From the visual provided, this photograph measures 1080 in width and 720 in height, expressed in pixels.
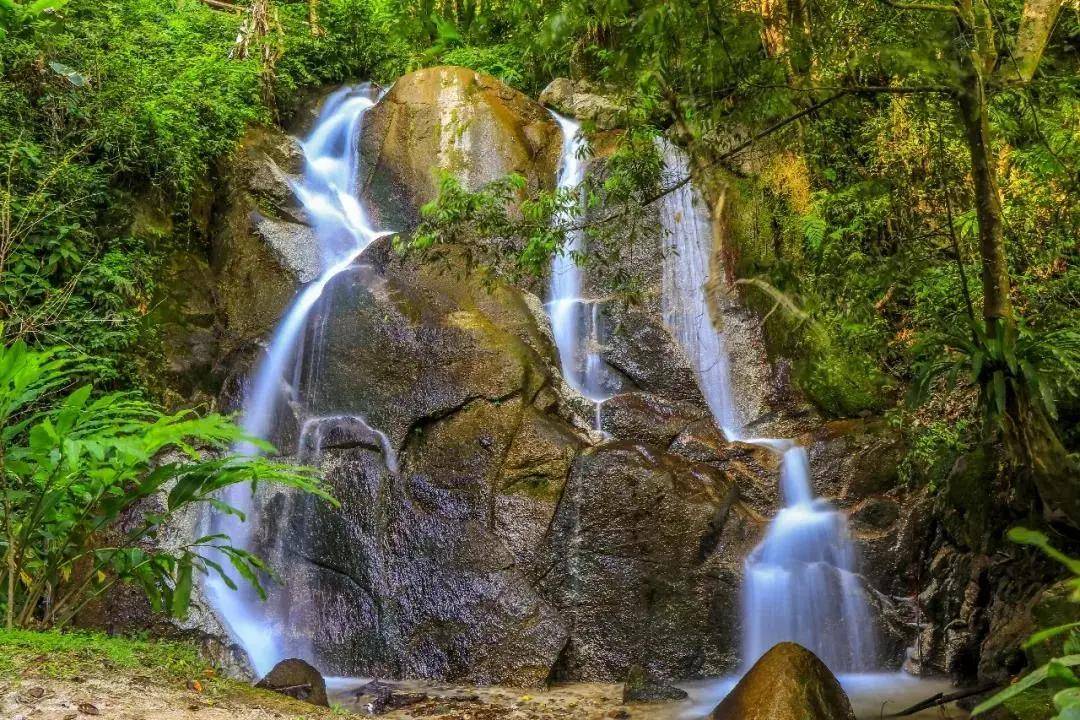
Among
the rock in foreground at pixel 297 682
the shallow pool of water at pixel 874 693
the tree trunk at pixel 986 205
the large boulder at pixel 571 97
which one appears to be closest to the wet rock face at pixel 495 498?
the shallow pool of water at pixel 874 693

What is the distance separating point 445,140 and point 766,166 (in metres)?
4.55

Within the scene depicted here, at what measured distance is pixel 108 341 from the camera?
8.68 metres

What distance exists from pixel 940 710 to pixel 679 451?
3.66 meters

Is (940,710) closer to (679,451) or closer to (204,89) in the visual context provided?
(679,451)

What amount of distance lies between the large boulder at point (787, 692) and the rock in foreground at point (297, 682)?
2.81 metres

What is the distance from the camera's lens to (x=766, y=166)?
10602 mm

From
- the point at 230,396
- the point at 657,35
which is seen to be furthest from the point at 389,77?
the point at 657,35

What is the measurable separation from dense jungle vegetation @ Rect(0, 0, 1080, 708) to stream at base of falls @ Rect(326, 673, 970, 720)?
56.7 inches

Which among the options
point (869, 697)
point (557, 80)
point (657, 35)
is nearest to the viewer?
point (657, 35)

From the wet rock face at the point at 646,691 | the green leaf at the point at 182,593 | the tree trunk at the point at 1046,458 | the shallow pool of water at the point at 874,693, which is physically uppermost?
the tree trunk at the point at 1046,458

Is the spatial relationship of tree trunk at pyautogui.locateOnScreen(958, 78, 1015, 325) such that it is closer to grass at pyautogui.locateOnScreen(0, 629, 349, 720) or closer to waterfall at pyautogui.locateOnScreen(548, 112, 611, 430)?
grass at pyautogui.locateOnScreen(0, 629, 349, 720)

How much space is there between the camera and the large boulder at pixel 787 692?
4938 mm

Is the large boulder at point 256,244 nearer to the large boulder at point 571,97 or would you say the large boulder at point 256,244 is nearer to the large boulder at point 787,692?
the large boulder at point 571,97

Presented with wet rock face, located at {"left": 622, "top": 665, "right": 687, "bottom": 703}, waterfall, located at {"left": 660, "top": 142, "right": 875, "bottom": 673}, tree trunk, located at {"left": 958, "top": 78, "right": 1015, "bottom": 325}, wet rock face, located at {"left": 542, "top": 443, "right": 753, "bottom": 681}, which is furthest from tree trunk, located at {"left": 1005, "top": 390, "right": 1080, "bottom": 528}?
wet rock face, located at {"left": 622, "top": 665, "right": 687, "bottom": 703}
